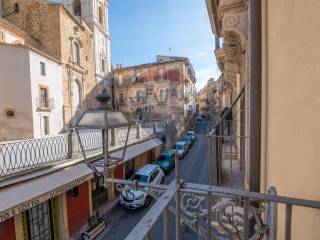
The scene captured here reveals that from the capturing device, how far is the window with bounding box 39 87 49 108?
1740cm

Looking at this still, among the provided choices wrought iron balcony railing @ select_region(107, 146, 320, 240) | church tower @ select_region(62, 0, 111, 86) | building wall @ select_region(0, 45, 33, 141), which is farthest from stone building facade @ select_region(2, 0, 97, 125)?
wrought iron balcony railing @ select_region(107, 146, 320, 240)

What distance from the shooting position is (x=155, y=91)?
34906mm

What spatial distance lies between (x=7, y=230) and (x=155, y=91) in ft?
97.1

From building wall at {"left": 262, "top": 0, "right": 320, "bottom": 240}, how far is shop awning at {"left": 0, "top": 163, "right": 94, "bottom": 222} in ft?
20.7

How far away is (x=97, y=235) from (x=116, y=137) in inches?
202

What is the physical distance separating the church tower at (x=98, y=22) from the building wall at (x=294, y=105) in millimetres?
30213

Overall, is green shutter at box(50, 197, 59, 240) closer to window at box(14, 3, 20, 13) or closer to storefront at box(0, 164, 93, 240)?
storefront at box(0, 164, 93, 240)

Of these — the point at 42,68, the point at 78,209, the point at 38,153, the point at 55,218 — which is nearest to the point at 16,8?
the point at 42,68

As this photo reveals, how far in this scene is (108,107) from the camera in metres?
2.80

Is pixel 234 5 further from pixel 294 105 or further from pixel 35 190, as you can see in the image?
pixel 35 190

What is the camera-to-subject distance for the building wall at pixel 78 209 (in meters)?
9.63

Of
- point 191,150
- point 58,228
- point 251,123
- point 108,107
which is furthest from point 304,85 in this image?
point 191,150

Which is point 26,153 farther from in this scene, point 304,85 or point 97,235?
point 304,85

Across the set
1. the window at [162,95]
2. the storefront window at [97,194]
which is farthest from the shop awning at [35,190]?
the window at [162,95]
